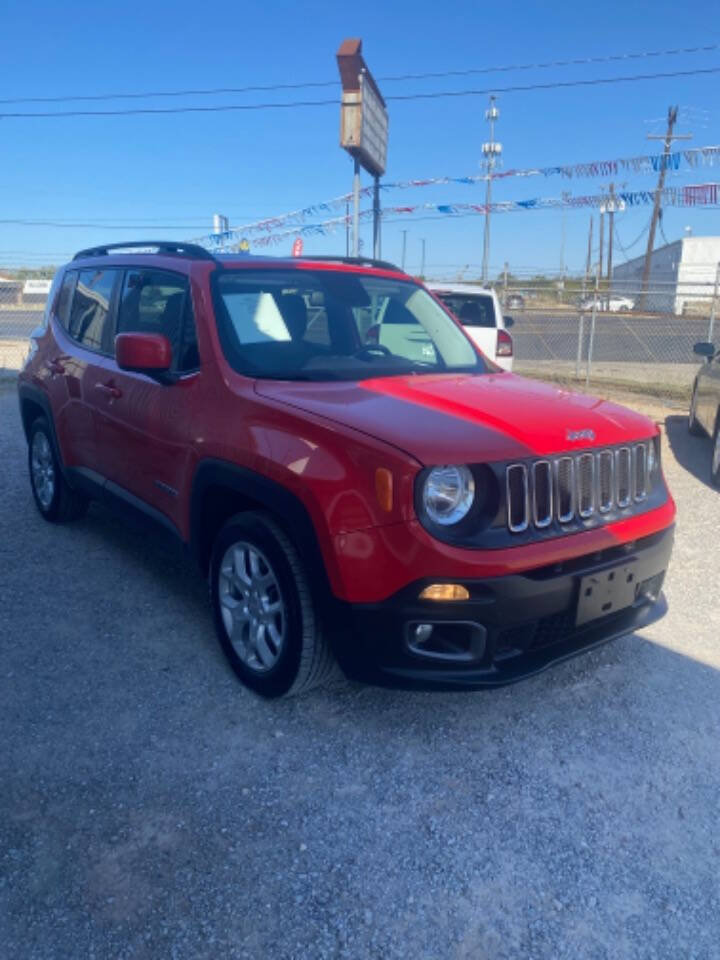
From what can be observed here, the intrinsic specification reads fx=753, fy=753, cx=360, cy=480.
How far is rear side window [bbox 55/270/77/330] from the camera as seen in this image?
5195 millimetres

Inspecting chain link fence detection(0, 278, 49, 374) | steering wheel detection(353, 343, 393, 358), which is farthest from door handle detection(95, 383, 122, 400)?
chain link fence detection(0, 278, 49, 374)

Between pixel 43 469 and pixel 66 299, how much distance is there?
129 cm

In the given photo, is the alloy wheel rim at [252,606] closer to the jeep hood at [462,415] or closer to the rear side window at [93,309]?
the jeep hood at [462,415]

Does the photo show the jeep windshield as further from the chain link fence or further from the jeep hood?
the chain link fence

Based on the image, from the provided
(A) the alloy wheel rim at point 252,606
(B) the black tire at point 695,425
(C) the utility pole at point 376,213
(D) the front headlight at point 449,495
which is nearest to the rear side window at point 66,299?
(A) the alloy wheel rim at point 252,606

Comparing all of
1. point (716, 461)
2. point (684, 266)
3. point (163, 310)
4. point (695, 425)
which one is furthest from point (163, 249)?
point (684, 266)

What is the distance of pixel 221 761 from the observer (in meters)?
2.87

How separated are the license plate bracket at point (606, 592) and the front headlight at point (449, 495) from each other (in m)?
0.55

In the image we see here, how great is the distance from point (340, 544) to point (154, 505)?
1585 mm

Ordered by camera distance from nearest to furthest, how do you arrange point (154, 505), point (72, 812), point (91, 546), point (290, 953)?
point (290, 953) < point (72, 812) < point (154, 505) < point (91, 546)

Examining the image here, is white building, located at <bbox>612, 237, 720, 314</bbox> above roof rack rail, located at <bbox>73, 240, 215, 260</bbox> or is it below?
above

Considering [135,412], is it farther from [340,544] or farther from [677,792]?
→ [677,792]

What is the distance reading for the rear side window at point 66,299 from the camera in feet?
17.0

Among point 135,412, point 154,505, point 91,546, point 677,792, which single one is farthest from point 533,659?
point 91,546
